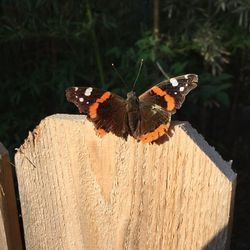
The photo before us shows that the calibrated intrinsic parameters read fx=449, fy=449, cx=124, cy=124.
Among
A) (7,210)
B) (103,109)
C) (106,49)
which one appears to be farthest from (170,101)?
(106,49)

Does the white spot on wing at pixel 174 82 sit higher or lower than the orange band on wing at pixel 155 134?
higher

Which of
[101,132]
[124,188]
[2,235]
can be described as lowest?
[2,235]

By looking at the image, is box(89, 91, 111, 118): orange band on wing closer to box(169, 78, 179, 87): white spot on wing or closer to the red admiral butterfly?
the red admiral butterfly

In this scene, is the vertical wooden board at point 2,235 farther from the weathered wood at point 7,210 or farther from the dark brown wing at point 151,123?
the dark brown wing at point 151,123

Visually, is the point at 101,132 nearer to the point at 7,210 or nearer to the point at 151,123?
the point at 151,123

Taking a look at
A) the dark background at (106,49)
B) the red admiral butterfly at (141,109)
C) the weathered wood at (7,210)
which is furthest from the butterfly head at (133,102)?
the dark background at (106,49)

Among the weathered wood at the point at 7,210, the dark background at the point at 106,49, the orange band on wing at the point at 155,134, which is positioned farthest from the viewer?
the dark background at the point at 106,49

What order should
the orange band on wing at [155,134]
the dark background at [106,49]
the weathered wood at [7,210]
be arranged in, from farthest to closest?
the dark background at [106,49], the weathered wood at [7,210], the orange band on wing at [155,134]
